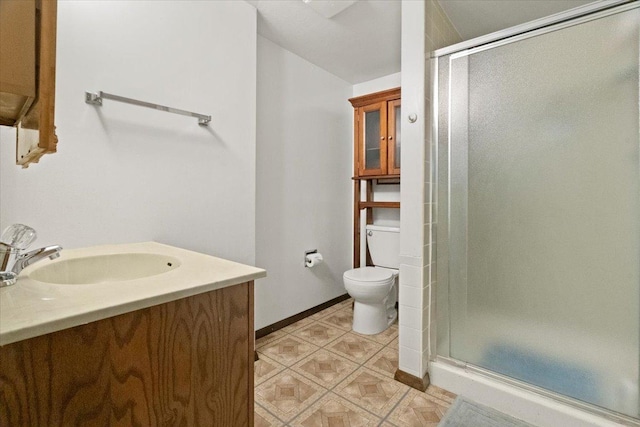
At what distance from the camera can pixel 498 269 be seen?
146 centimetres

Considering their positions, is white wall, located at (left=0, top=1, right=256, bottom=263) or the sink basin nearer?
the sink basin

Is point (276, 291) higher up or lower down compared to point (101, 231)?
lower down

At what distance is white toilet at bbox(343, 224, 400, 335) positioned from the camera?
2127 mm

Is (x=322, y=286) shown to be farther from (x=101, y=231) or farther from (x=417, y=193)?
(x=101, y=231)

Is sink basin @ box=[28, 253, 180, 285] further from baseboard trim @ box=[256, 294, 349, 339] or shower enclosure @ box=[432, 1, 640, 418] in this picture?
shower enclosure @ box=[432, 1, 640, 418]

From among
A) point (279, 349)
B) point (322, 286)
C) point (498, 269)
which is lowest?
point (279, 349)

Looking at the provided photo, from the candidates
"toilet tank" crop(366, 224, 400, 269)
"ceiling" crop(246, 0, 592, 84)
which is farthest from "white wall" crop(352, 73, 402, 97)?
"toilet tank" crop(366, 224, 400, 269)

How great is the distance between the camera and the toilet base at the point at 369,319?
2211mm

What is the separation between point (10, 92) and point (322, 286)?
2423 millimetres

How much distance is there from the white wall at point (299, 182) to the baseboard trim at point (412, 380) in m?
0.99

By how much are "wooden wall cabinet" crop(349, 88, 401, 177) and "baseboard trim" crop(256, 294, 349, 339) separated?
1201mm

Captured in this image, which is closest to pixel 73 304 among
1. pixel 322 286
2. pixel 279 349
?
pixel 279 349

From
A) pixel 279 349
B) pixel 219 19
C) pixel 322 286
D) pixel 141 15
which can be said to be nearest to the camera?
pixel 141 15

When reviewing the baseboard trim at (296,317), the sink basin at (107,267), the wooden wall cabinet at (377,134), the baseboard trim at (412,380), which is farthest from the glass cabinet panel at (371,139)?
the sink basin at (107,267)
